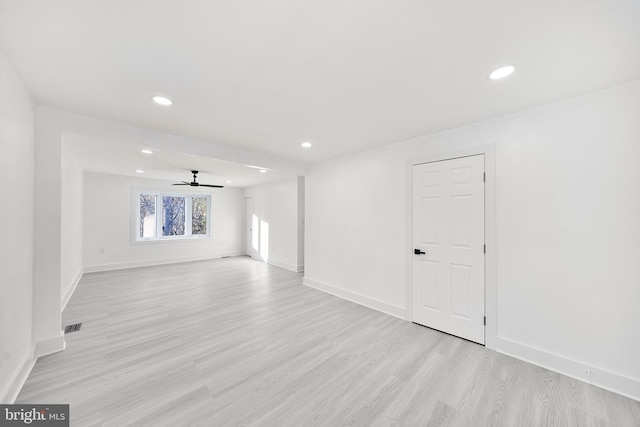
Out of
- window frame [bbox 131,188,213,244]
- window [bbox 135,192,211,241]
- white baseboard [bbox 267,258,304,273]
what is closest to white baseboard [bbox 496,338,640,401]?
white baseboard [bbox 267,258,304,273]

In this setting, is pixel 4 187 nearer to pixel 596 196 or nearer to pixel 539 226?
pixel 539 226

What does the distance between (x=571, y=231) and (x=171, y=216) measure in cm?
857

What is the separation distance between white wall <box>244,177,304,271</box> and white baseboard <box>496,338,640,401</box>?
443 cm

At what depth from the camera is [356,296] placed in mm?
3809

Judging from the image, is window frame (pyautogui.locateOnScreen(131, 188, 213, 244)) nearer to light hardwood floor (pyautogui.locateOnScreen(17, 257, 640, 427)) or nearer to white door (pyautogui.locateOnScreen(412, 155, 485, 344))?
light hardwood floor (pyautogui.locateOnScreen(17, 257, 640, 427))

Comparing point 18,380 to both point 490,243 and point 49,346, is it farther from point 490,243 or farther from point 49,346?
point 490,243

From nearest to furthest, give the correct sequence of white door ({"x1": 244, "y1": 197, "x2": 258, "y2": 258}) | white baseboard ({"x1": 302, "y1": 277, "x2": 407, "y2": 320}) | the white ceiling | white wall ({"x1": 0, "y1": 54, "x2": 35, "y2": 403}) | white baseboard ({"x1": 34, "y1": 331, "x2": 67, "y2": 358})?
the white ceiling
white wall ({"x1": 0, "y1": 54, "x2": 35, "y2": 403})
white baseboard ({"x1": 34, "y1": 331, "x2": 67, "y2": 358})
white baseboard ({"x1": 302, "y1": 277, "x2": 407, "y2": 320})
white door ({"x1": 244, "y1": 197, "x2": 258, "y2": 258})

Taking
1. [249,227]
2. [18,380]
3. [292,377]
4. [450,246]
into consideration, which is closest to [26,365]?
[18,380]

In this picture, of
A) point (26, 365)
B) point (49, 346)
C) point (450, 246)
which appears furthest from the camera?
point (450, 246)

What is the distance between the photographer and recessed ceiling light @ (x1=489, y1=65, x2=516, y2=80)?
162 cm

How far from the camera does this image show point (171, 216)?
735 centimetres

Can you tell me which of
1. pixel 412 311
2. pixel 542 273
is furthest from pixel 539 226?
pixel 412 311

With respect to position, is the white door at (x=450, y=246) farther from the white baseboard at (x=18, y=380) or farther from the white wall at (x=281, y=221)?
the white baseboard at (x=18, y=380)

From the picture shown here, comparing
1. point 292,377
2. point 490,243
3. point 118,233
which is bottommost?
point 292,377
